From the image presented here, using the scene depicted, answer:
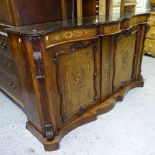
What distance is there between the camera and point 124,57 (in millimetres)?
1836

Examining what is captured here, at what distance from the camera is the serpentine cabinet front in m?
1.13

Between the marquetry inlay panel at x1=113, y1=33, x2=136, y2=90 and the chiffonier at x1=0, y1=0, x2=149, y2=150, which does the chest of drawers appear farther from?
the marquetry inlay panel at x1=113, y1=33, x2=136, y2=90

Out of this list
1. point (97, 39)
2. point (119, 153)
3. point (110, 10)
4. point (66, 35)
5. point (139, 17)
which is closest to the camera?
point (66, 35)

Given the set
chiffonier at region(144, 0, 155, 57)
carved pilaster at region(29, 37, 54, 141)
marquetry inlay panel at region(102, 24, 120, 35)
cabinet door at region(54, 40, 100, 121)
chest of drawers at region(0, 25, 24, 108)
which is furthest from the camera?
chiffonier at region(144, 0, 155, 57)

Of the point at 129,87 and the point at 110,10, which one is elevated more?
the point at 110,10

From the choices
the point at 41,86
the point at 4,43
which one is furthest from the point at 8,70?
the point at 41,86

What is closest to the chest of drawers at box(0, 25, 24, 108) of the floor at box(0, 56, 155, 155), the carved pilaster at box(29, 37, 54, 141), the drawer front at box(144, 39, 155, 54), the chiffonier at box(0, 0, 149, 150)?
the chiffonier at box(0, 0, 149, 150)

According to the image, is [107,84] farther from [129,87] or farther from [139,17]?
[139,17]

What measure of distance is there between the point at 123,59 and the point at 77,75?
0.67 metres

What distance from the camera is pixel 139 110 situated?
174 cm

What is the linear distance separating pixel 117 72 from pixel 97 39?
53cm

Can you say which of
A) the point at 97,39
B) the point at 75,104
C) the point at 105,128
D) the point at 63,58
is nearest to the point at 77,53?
the point at 63,58

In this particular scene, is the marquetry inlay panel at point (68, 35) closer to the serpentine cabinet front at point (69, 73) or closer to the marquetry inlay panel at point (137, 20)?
the serpentine cabinet front at point (69, 73)

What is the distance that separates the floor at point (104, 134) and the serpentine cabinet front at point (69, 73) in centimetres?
7
